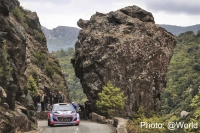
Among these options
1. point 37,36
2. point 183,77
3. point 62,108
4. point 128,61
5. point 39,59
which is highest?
point 37,36

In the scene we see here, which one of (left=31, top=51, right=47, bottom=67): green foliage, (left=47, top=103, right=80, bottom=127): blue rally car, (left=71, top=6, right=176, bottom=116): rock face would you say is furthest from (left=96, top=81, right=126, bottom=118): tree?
(left=31, top=51, right=47, bottom=67): green foliage

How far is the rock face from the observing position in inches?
1475

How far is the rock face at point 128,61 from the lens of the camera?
3747cm

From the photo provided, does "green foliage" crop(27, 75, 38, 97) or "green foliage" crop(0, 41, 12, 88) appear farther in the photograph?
"green foliage" crop(27, 75, 38, 97)

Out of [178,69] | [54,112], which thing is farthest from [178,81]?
[54,112]

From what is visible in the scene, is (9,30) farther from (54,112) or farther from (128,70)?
(128,70)

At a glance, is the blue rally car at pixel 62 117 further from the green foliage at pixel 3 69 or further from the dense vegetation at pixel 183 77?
the dense vegetation at pixel 183 77

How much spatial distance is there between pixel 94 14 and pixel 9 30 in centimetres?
2761

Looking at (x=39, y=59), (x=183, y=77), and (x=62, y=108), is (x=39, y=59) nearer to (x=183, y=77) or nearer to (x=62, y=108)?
(x=62, y=108)

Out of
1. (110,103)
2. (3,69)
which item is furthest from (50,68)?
(3,69)

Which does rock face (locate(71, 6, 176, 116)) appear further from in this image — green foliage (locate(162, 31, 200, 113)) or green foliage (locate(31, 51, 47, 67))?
green foliage (locate(162, 31, 200, 113))

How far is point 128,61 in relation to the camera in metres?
38.1

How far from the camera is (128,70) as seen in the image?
125 feet

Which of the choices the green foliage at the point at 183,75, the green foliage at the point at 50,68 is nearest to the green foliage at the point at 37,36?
the green foliage at the point at 50,68
